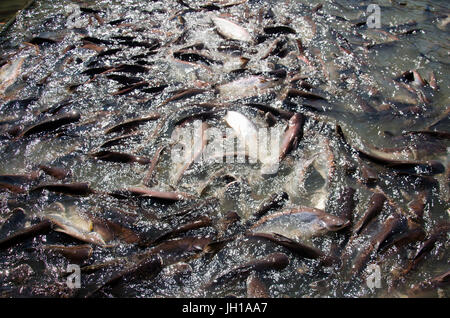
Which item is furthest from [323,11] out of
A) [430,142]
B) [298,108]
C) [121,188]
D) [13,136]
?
[13,136]

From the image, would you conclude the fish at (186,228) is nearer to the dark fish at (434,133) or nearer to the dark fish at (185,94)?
the dark fish at (185,94)

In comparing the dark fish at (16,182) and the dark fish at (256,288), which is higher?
the dark fish at (16,182)

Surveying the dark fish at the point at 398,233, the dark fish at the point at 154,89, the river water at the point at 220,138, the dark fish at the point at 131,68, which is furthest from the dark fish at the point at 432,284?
the dark fish at the point at 131,68

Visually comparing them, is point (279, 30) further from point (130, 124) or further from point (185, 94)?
point (130, 124)

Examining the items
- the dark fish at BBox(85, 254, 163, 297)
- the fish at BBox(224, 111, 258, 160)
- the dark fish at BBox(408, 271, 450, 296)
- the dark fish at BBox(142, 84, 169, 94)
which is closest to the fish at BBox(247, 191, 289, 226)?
the fish at BBox(224, 111, 258, 160)

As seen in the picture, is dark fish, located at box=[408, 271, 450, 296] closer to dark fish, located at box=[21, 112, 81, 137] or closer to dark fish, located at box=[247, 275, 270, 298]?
dark fish, located at box=[247, 275, 270, 298]
